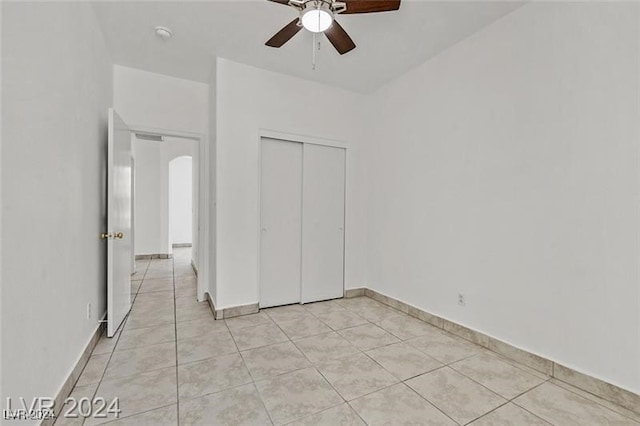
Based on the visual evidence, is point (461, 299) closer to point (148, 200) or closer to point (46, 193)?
point (46, 193)

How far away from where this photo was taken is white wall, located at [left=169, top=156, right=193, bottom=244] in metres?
8.58

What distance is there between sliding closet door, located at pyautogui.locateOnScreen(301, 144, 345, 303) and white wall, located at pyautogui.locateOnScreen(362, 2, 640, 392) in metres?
0.95

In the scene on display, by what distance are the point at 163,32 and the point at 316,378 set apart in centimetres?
317

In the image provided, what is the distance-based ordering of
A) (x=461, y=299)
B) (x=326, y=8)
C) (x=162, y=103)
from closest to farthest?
(x=326, y=8), (x=461, y=299), (x=162, y=103)

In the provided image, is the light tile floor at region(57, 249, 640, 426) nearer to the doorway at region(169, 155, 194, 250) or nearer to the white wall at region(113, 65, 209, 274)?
the white wall at region(113, 65, 209, 274)

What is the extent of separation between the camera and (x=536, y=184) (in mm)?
2230

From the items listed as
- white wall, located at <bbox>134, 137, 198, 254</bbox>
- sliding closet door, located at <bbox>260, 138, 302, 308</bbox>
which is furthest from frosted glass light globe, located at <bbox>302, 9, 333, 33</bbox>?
white wall, located at <bbox>134, 137, 198, 254</bbox>

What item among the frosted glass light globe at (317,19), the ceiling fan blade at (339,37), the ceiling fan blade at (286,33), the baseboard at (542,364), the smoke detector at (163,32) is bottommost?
the baseboard at (542,364)

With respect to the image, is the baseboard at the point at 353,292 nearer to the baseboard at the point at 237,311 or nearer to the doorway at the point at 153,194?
the baseboard at the point at 237,311

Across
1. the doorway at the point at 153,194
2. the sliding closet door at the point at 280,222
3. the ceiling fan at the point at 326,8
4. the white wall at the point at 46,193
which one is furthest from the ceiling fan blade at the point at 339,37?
the doorway at the point at 153,194

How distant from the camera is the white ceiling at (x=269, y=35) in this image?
2.38 m

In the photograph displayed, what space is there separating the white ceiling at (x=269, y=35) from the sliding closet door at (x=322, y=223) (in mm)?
1030

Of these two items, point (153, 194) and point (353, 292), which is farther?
point (153, 194)

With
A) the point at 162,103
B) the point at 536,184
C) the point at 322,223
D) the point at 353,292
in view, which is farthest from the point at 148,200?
the point at 536,184
